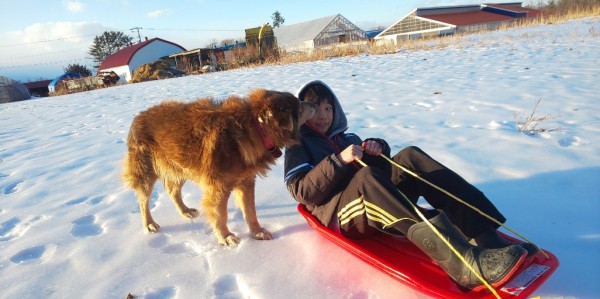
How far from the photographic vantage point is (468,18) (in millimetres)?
54000

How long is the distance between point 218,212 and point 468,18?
62.0 metres

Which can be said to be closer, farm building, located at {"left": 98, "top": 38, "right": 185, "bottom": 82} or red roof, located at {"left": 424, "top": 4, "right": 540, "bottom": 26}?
farm building, located at {"left": 98, "top": 38, "right": 185, "bottom": 82}

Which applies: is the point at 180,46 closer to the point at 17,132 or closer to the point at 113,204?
the point at 17,132

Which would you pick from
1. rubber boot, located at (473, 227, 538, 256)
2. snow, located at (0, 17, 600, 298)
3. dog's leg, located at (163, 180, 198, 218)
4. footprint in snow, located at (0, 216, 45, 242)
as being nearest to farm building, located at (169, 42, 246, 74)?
snow, located at (0, 17, 600, 298)

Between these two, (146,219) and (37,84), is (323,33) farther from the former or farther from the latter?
(146,219)

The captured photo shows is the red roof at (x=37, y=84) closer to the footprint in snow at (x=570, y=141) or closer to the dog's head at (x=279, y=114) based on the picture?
the dog's head at (x=279, y=114)

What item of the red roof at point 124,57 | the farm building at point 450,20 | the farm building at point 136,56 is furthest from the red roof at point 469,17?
the red roof at point 124,57

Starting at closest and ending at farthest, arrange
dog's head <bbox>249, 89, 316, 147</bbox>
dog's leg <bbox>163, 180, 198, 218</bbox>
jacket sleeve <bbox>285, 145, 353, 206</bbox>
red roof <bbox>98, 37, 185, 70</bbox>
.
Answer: jacket sleeve <bbox>285, 145, 353, 206</bbox> → dog's head <bbox>249, 89, 316, 147</bbox> → dog's leg <bbox>163, 180, 198, 218</bbox> → red roof <bbox>98, 37, 185, 70</bbox>

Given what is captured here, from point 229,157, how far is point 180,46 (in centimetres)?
4873

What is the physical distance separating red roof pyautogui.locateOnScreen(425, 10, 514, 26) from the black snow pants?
55.5 meters

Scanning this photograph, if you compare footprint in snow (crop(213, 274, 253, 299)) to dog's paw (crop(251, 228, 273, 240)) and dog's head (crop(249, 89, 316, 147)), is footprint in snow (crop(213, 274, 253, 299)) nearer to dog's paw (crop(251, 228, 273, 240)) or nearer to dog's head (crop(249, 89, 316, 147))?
dog's paw (crop(251, 228, 273, 240))

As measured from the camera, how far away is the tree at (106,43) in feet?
220

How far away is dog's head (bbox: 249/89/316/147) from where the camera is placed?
2723 mm

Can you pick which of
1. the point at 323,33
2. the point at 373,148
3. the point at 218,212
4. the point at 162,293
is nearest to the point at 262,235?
the point at 218,212
